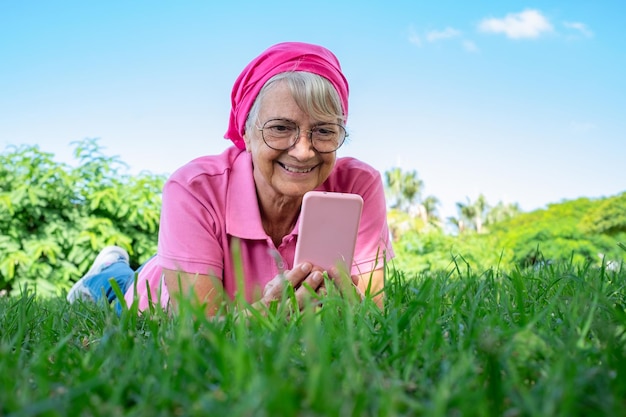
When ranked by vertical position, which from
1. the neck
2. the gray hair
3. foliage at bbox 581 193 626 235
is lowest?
foliage at bbox 581 193 626 235

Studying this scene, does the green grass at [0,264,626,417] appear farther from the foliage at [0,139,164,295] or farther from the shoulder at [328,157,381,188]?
the foliage at [0,139,164,295]

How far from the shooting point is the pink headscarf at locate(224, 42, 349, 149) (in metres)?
3.21

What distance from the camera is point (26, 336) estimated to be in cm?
198

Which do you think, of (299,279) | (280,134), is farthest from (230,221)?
(299,279)

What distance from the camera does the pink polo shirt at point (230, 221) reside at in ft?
10.8

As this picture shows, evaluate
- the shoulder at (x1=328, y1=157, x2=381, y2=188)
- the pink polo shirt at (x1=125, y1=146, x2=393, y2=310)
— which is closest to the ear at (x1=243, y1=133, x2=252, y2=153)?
the pink polo shirt at (x1=125, y1=146, x2=393, y2=310)

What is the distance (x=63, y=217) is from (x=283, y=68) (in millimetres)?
7004

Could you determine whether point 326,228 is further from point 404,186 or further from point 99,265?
point 404,186

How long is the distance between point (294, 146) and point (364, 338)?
203 centimetres

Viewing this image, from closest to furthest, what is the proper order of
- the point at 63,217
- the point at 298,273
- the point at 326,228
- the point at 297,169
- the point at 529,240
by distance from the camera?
the point at 298,273
the point at 326,228
the point at 297,169
the point at 63,217
the point at 529,240

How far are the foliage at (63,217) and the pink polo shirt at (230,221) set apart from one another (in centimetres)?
561

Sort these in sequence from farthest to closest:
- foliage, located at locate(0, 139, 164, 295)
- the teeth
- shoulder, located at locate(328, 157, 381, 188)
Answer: foliage, located at locate(0, 139, 164, 295) < shoulder, located at locate(328, 157, 381, 188) < the teeth

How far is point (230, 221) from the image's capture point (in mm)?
3434

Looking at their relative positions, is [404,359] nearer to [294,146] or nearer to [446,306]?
[446,306]
